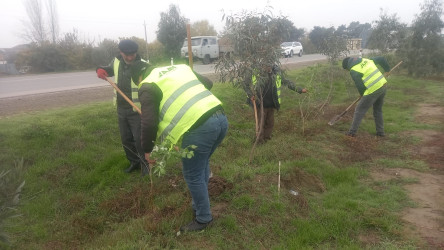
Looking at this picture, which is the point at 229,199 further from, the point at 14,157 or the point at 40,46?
the point at 40,46

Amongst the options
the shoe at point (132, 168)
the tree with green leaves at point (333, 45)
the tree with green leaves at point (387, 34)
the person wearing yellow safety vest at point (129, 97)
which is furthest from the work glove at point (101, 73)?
the tree with green leaves at point (387, 34)

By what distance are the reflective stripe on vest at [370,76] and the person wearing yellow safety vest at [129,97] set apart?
4275mm

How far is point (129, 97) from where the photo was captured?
4.27 m

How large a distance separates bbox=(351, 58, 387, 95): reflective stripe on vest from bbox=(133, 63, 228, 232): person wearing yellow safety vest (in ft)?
14.3

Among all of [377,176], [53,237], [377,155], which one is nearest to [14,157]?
[53,237]

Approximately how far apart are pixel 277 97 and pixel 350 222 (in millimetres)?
2754

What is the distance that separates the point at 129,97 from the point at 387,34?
46.0ft

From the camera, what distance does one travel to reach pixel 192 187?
9.77ft

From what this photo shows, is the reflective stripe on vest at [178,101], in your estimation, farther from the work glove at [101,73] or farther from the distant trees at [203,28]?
the distant trees at [203,28]

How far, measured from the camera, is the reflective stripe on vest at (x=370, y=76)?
618 cm

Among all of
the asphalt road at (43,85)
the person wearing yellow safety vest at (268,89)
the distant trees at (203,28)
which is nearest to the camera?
the person wearing yellow safety vest at (268,89)

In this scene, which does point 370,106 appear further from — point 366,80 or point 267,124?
point 267,124

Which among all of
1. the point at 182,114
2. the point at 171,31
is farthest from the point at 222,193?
the point at 171,31

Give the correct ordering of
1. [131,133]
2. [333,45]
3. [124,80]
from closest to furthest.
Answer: [124,80] → [131,133] → [333,45]
